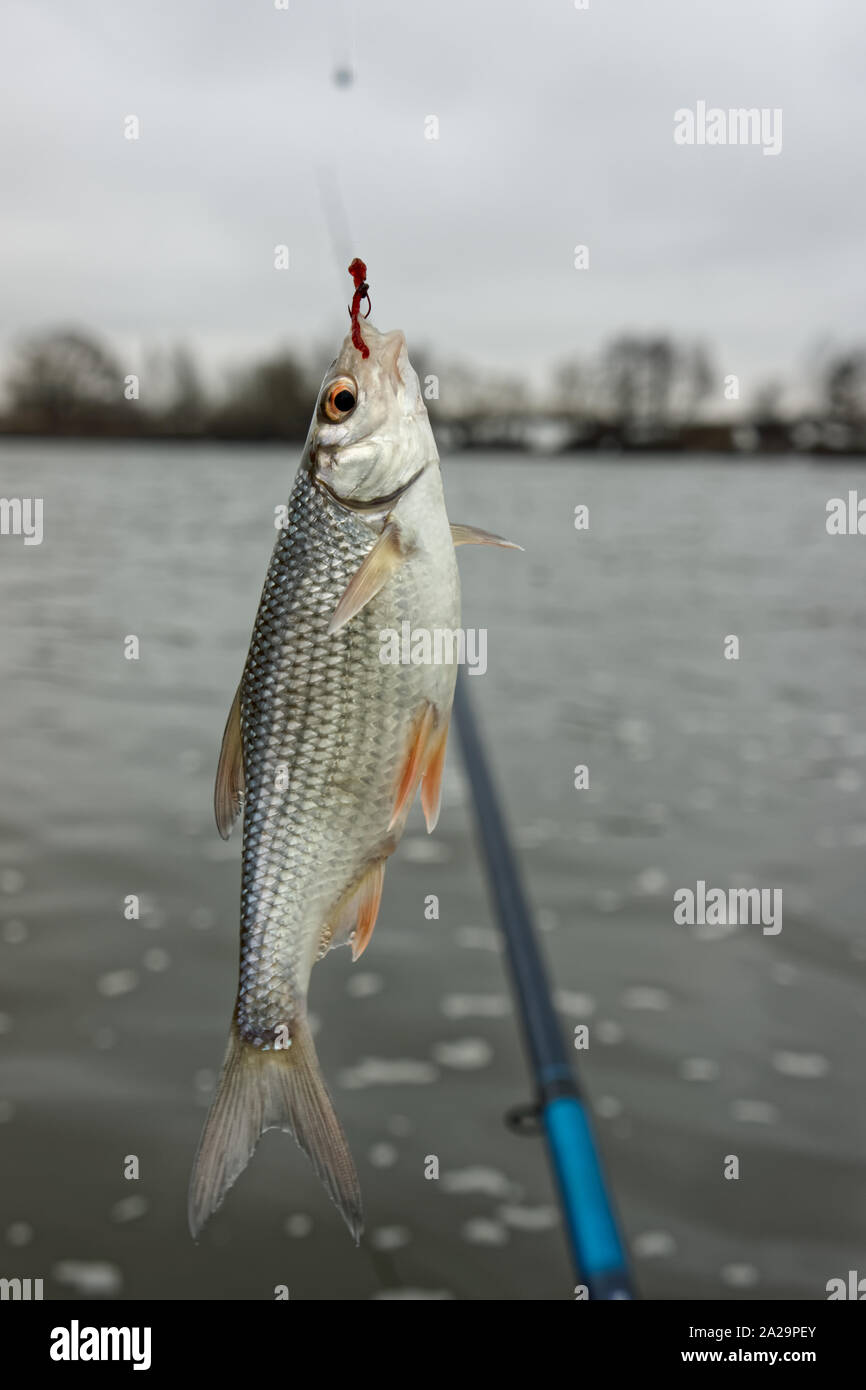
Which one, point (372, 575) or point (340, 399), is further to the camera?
point (340, 399)

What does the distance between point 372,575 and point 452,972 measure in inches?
376

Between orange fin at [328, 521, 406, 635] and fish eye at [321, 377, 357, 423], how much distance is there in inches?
7.9

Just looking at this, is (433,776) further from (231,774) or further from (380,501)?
(380,501)

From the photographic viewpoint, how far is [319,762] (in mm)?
1391

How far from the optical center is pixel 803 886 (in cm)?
1227

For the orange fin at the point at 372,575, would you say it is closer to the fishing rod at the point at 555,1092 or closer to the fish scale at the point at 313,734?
the fish scale at the point at 313,734
